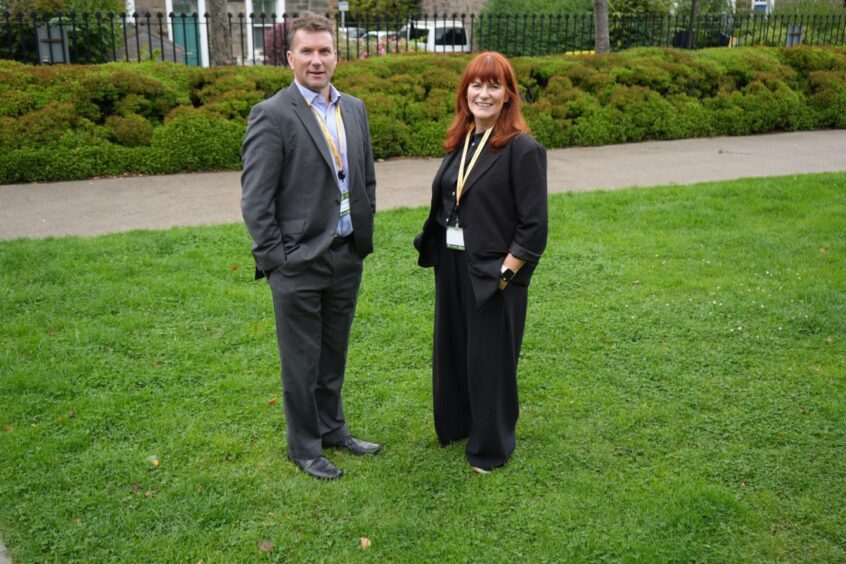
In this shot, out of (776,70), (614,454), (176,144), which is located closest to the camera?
(614,454)

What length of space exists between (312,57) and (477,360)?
169 cm

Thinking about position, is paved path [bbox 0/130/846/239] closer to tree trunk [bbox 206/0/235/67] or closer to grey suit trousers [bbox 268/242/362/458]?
tree trunk [bbox 206/0/235/67]

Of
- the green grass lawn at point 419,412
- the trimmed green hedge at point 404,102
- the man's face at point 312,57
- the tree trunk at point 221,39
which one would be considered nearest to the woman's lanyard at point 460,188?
the man's face at point 312,57

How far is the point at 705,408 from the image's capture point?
4961 mm

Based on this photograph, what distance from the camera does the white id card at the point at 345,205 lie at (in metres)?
4.03

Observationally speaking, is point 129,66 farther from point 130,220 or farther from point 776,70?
point 776,70

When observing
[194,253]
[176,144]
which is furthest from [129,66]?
[194,253]

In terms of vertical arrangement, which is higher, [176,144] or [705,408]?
[176,144]

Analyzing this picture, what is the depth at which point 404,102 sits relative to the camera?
1159cm

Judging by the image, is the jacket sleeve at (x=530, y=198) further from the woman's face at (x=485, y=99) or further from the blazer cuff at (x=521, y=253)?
the woman's face at (x=485, y=99)

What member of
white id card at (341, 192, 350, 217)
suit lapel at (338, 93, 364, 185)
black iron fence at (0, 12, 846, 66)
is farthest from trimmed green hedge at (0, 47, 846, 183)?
white id card at (341, 192, 350, 217)

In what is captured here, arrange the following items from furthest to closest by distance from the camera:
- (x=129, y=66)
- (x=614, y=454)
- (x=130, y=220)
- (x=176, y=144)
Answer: (x=129, y=66) → (x=176, y=144) → (x=130, y=220) → (x=614, y=454)

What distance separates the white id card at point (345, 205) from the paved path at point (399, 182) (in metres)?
4.62

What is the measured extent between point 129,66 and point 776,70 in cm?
1059
